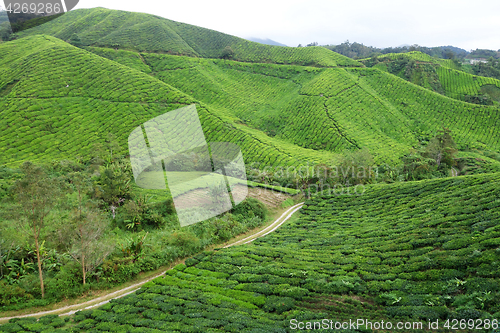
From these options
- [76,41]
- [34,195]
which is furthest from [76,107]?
[76,41]

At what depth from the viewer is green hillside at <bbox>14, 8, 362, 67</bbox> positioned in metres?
90.4

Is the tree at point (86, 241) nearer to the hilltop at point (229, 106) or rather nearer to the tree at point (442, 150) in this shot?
the hilltop at point (229, 106)

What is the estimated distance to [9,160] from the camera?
40.2 metres

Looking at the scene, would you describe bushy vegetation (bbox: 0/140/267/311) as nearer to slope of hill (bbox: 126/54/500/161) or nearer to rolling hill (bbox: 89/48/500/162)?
slope of hill (bbox: 126/54/500/161)

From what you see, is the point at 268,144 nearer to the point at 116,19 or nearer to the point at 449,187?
the point at 449,187

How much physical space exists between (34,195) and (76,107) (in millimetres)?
44794

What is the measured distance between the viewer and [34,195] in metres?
16.4

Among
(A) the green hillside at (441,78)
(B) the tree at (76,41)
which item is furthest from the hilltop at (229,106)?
(A) the green hillside at (441,78)

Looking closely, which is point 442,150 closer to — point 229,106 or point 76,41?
point 229,106

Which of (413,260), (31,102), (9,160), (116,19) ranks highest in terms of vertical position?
(116,19)

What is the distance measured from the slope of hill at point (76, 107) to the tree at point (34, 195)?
97.4ft

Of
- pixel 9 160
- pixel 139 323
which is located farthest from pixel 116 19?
pixel 139 323

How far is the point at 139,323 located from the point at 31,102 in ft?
181

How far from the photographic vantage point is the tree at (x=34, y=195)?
1606 centimetres
